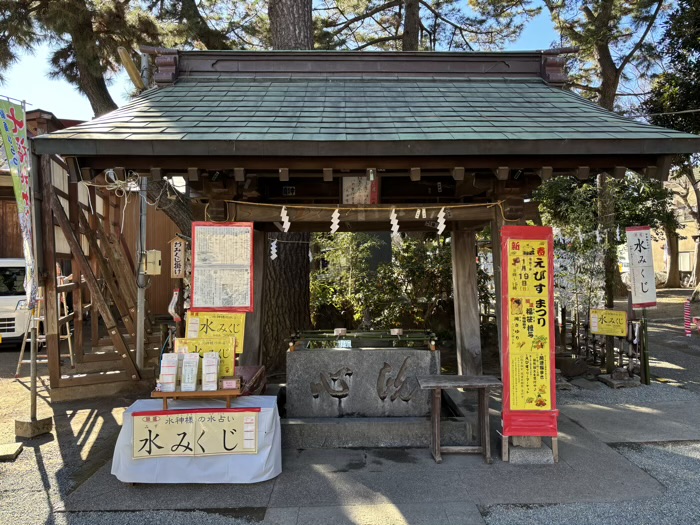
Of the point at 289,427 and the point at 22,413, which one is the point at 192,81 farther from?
the point at 22,413

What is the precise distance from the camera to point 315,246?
1471 centimetres

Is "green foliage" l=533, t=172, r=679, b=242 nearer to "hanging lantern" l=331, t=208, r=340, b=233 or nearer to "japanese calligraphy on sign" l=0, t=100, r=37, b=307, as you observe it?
"hanging lantern" l=331, t=208, r=340, b=233

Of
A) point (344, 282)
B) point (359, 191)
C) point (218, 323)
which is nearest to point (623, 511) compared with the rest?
point (359, 191)

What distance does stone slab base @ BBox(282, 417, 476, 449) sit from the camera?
5.04m

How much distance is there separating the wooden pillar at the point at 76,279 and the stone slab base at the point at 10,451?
3.13 meters

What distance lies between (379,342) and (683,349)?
969 centimetres

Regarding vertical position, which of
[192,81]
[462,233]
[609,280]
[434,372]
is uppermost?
[192,81]

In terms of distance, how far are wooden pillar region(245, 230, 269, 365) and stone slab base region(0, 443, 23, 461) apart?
2.62m

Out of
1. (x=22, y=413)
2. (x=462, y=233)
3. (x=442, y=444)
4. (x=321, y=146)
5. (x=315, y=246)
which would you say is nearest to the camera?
(x=321, y=146)

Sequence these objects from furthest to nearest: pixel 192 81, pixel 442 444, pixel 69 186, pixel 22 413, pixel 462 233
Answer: pixel 69 186, pixel 462 233, pixel 22 413, pixel 192 81, pixel 442 444

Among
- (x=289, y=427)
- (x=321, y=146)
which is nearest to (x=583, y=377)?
(x=289, y=427)

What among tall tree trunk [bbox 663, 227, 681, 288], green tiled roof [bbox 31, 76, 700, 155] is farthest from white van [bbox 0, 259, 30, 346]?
tall tree trunk [bbox 663, 227, 681, 288]

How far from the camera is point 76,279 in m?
8.40

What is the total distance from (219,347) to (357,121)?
2726 millimetres
